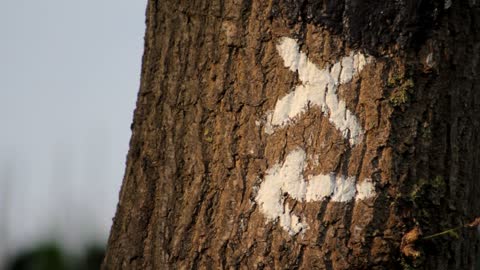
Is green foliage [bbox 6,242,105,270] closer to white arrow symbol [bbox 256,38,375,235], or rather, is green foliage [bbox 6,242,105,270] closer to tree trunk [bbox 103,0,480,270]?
tree trunk [bbox 103,0,480,270]

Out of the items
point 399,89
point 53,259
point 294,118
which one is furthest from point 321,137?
point 53,259

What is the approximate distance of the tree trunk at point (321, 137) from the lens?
5.96ft

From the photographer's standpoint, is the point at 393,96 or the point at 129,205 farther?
the point at 129,205

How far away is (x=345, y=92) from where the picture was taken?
1843mm

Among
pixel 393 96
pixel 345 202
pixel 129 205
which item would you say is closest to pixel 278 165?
pixel 345 202

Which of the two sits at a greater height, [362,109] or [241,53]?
[241,53]

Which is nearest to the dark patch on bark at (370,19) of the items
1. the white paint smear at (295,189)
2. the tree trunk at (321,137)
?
the tree trunk at (321,137)

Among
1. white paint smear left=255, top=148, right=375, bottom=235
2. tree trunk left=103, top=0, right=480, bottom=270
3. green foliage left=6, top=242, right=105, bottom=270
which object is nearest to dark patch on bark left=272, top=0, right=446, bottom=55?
tree trunk left=103, top=0, right=480, bottom=270

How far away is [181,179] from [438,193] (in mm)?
624

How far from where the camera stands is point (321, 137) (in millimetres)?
1833

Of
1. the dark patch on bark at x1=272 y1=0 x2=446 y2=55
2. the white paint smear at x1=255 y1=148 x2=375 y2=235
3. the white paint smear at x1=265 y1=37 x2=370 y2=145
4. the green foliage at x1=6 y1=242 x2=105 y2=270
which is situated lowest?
the green foliage at x1=6 y1=242 x2=105 y2=270

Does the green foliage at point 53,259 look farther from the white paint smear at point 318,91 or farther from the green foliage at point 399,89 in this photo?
the green foliage at point 399,89

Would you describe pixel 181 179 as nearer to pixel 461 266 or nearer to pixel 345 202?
pixel 345 202

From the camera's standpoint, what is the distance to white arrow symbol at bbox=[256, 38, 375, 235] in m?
1.81
